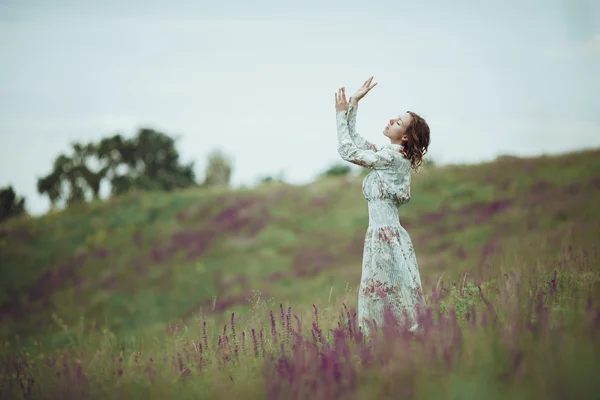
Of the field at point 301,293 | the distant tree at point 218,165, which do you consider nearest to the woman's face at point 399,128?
the field at point 301,293

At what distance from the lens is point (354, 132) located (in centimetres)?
450

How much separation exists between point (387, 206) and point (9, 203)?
111ft

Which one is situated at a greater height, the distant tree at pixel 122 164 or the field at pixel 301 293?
the distant tree at pixel 122 164

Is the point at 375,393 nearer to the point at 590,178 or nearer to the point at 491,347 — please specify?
the point at 491,347

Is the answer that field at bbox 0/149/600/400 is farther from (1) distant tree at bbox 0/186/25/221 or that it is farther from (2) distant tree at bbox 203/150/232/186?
(2) distant tree at bbox 203/150/232/186

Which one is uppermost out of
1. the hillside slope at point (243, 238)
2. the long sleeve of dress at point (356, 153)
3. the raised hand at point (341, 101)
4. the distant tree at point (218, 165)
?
the distant tree at point (218, 165)

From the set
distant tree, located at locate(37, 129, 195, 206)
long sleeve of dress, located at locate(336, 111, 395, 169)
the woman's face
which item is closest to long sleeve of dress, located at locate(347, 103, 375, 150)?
long sleeve of dress, located at locate(336, 111, 395, 169)

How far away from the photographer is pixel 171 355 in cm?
441

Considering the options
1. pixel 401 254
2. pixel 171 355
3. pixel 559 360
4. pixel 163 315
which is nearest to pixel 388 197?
pixel 401 254

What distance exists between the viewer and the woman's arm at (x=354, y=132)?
4.41m

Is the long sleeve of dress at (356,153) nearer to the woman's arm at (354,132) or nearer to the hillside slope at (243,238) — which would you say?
the woman's arm at (354,132)

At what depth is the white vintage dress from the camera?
4.18 meters

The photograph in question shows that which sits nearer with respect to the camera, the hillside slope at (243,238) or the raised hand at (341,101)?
the raised hand at (341,101)

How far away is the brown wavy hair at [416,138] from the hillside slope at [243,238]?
26.0 ft
